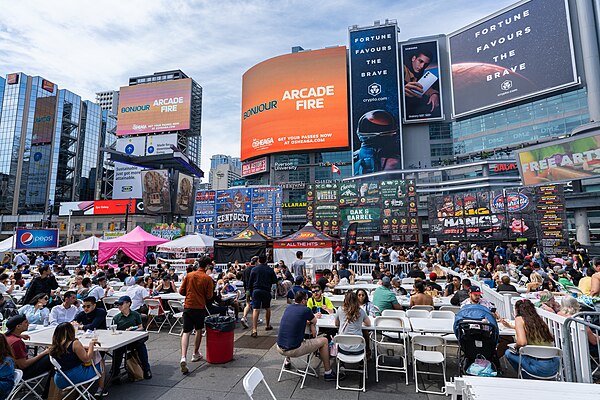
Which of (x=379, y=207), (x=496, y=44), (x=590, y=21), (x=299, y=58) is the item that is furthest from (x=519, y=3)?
(x=379, y=207)

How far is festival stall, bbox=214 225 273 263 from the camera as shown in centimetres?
1839

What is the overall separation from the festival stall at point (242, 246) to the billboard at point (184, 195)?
3201cm

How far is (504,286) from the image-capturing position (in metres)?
8.30

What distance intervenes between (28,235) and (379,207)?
28250mm

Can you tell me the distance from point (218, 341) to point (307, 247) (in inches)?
456

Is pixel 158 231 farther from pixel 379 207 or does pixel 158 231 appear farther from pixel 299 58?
pixel 299 58

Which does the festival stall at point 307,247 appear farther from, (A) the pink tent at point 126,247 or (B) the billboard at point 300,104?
(B) the billboard at point 300,104

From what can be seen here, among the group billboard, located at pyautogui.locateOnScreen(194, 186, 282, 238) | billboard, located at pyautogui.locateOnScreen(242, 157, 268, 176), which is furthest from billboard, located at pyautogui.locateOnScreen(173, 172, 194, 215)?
billboard, located at pyautogui.locateOnScreen(242, 157, 268, 176)

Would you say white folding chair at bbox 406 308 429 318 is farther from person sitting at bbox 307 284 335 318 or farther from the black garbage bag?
the black garbage bag

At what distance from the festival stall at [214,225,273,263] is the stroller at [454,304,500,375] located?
14.6 m

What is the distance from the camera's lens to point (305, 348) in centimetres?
497

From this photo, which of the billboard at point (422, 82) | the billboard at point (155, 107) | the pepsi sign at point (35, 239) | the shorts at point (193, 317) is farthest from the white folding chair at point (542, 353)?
the billboard at point (155, 107)

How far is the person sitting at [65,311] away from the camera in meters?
6.27

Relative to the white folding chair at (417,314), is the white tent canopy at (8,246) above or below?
above
